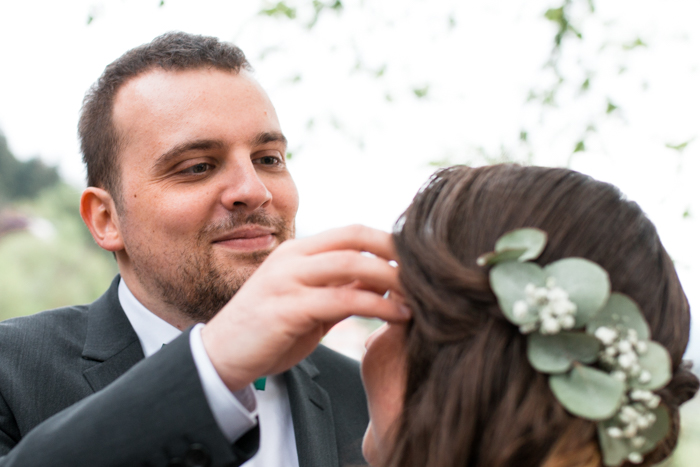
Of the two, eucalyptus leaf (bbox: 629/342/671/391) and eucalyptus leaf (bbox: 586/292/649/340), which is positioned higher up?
eucalyptus leaf (bbox: 586/292/649/340)

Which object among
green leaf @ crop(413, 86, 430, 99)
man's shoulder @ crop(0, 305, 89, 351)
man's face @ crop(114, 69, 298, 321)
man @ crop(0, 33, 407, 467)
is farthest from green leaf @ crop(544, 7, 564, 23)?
man's shoulder @ crop(0, 305, 89, 351)

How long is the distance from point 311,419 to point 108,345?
99cm

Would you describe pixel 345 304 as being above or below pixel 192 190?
below

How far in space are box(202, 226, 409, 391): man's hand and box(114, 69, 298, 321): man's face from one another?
1087mm

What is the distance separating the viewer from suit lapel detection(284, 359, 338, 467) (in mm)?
2564

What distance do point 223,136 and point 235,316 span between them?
1.28 metres

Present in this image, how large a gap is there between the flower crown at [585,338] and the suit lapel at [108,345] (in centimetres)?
177

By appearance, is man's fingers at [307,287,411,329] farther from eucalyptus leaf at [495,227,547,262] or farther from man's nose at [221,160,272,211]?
man's nose at [221,160,272,211]

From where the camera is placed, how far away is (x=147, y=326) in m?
2.67

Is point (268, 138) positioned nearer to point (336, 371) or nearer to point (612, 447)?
point (336, 371)

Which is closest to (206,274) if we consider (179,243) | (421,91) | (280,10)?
(179,243)

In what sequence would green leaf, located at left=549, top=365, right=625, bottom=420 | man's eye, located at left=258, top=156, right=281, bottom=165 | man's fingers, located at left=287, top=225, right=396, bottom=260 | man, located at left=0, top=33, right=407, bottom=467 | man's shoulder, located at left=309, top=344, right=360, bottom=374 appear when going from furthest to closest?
man's shoulder, located at left=309, top=344, right=360, bottom=374
man's eye, located at left=258, top=156, right=281, bottom=165
man, located at left=0, top=33, right=407, bottom=467
man's fingers, located at left=287, top=225, right=396, bottom=260
green leaf, located at left=549, top=365, right=625, bottom=420

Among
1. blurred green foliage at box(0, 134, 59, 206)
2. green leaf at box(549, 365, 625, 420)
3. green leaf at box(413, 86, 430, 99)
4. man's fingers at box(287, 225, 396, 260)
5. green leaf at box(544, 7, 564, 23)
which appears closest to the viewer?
green leaf at box(549, 365, 625, 420)

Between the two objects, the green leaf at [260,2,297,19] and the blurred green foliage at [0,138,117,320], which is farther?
the blurred green foliage at [0,138,117,320]
